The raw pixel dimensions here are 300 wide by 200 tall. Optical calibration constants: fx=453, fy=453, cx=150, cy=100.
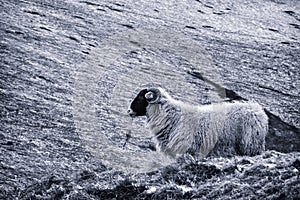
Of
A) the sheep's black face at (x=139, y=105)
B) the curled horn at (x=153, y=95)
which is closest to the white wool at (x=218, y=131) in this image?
the curled horn at (x=153, y=95)

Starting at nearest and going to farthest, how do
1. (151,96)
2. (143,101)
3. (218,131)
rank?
(218,131), (151,96), (143,101)

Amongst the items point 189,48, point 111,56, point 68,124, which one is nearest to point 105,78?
point 111,56

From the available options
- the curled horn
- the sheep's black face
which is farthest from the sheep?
the sheep's black face

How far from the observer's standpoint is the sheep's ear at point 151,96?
1245 centimetres

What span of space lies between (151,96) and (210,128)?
1.83m

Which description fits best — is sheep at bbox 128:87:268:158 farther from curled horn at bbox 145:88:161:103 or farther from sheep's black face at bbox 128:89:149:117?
sheep's black face at bbox 128:89:149:117

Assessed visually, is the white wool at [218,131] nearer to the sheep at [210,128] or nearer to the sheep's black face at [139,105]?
the sheep at [210,128]

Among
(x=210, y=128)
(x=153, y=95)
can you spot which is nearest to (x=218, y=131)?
(x=210, y=128)

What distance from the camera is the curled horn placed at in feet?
40.8

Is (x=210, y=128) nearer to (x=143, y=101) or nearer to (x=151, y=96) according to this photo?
(x=151, y=96)

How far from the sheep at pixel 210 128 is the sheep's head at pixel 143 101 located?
0.03 meters

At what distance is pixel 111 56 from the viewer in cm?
1778

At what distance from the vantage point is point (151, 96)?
12.4 m

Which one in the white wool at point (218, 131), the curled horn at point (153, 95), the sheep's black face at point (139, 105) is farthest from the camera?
the sheep's black face at point (139, 105)
